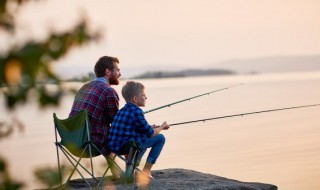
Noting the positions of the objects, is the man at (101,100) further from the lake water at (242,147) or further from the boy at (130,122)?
the lake water at (242,147)

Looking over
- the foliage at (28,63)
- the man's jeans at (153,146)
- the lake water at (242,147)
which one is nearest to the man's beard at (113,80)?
the man's jeans at (153,146)

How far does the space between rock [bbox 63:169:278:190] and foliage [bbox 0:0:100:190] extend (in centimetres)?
379

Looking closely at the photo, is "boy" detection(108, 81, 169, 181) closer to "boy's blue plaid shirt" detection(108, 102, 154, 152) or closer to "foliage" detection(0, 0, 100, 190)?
"boy's blue plaid shirt" detection(108, 102, 154, 152)

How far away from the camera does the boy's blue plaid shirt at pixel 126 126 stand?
513 cm

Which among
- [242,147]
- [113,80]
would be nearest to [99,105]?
[113,80]

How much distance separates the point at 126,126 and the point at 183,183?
608mm

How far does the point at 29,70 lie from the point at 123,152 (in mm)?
3838

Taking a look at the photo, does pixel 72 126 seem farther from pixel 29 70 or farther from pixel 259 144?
pixel 259 144

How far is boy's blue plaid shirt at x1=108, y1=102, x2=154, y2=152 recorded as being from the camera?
513 cm

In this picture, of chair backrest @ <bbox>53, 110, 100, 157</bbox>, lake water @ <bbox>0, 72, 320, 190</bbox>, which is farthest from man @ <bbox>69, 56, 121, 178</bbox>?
lake water @ <bbox>0, 72, 320, 190</bbox>

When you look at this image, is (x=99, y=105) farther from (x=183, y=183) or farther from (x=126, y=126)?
(x=183, y=183)

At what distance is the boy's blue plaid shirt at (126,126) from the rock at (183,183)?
0.30 meters

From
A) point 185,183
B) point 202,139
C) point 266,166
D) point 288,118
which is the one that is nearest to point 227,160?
point 266,166

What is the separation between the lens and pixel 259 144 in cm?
1186
